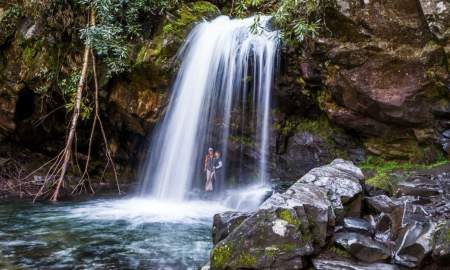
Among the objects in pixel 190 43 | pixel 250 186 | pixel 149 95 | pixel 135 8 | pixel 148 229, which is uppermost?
pixel 135 8

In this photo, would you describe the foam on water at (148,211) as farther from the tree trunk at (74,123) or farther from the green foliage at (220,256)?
the green foliage at (220,256)

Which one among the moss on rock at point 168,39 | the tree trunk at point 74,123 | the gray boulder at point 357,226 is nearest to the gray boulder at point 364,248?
the gray boulder at point 357,226

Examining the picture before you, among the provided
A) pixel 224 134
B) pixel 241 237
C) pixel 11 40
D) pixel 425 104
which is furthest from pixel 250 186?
pixel 11 40

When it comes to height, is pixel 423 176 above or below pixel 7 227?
above

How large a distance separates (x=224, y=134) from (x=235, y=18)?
135 inches

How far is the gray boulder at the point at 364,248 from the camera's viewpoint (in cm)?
444

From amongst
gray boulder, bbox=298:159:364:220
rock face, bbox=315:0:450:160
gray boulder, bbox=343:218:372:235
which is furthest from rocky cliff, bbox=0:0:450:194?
gray boulder, bbox=343:218:372:235

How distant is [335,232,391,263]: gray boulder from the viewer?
14.6ft

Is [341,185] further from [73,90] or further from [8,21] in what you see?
[8,21]

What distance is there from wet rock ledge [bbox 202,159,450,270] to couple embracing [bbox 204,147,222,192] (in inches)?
227

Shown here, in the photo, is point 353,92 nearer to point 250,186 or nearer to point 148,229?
point 250,186

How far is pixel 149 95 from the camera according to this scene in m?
11.4

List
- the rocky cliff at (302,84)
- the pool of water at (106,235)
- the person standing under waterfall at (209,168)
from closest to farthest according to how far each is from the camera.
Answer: the pool of water at (106,235), the rocky cliff at (302,84), the person standing under waterfall at (209,168)

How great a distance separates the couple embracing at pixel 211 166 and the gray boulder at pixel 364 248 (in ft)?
22.3
